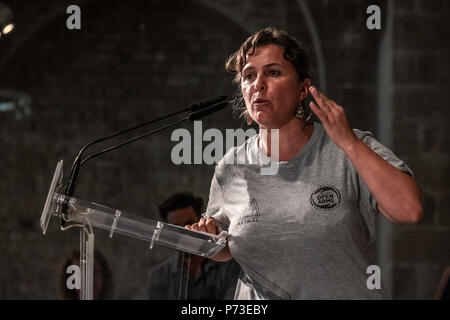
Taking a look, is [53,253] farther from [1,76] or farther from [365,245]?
[365,245]

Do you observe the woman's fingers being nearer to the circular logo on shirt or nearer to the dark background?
the circular logo on shirt

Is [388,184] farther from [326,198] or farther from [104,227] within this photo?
[104,227]

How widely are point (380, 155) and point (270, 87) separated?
1.14ft

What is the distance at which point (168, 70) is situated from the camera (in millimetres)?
4961

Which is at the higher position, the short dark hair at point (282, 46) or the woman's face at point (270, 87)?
the short dark hair at point (282, 46)

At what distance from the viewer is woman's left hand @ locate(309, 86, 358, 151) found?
143 centimetres

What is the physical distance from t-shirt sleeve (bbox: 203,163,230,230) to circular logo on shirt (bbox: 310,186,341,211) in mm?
317

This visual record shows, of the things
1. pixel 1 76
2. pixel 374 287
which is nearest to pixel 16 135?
pixel 1 76

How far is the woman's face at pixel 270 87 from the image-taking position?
1.67m

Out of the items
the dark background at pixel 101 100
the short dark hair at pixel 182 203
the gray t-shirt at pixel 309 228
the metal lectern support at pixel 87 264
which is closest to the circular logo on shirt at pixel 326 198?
the gray t-shirt at pixel 309 228

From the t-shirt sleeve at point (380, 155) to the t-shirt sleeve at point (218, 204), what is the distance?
15.9 inches

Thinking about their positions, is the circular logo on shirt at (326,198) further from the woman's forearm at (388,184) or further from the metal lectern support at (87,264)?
the metal lectern support at (87,264)

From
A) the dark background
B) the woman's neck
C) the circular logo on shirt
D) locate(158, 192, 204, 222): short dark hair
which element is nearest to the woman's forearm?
the circular logo on shirt

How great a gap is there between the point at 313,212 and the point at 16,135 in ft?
12.7
